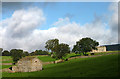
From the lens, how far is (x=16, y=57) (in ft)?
291

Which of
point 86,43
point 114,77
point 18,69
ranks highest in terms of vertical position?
point 86,43

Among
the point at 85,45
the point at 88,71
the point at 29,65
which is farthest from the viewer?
the point at 85,45

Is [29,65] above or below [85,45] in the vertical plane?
below

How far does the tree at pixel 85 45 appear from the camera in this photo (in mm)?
98350

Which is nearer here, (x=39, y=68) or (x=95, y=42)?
(x=39, y=68)

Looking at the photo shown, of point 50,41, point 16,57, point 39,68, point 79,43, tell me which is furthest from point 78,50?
point 39,68

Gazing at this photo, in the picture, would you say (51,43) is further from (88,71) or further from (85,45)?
(88,71)

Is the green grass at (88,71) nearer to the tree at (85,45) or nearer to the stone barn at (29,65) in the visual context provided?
the stone barn at (29,65)

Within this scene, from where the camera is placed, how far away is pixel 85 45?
325 ft

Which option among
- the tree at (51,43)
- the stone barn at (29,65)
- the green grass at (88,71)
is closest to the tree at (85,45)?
the tree at (51,43)

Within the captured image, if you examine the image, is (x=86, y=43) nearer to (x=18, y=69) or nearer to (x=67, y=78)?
(x=18, y=69)

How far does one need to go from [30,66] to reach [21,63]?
3.81 m

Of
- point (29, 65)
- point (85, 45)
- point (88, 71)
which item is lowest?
point (29, 65)

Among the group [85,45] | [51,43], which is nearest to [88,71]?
[85,45]
